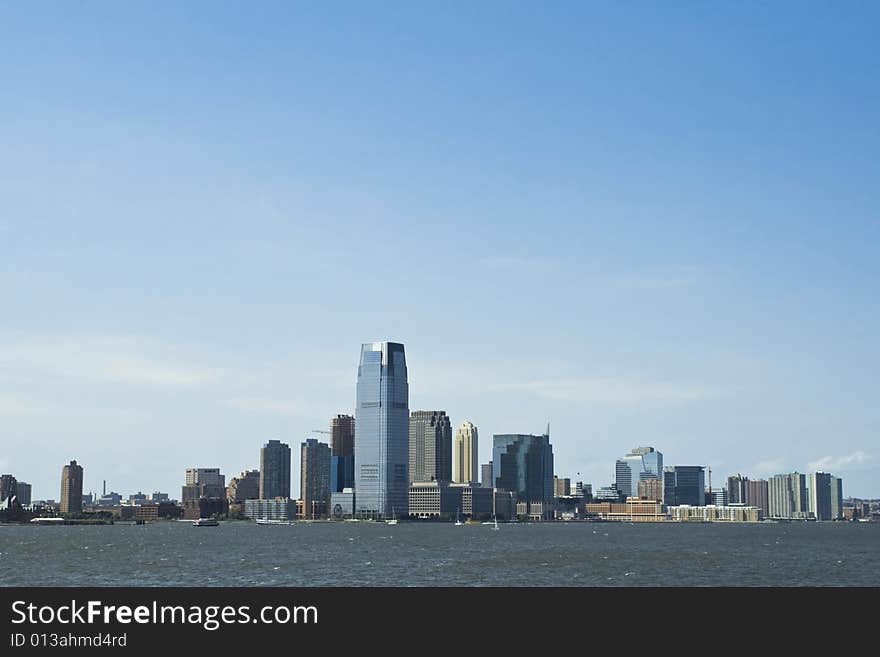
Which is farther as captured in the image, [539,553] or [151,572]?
[539,553]

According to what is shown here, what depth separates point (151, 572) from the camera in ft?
413
